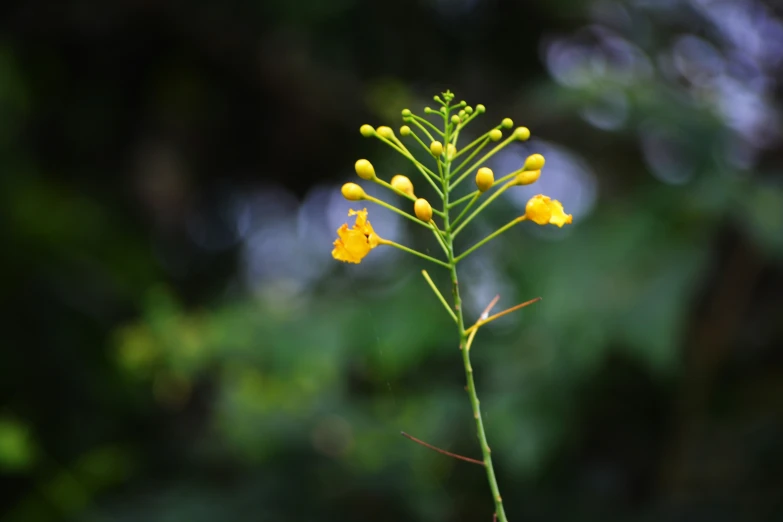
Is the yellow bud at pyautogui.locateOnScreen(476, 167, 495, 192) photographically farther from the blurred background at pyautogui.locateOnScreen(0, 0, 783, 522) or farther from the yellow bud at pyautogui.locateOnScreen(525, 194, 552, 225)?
the blurred background at pyautogui.locateOnScreen(0, 0, 783, 522)

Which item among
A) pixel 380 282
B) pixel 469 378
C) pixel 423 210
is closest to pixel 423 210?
pixel 423 210

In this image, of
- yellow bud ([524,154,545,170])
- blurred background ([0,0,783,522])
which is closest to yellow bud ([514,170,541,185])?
yellow bud ([524,154,545,170])

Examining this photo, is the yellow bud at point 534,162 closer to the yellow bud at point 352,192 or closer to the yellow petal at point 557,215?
the yellow petal at point 557,215

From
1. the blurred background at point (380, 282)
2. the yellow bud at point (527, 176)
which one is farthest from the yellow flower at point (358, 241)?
the blurred background at point (380, 282)

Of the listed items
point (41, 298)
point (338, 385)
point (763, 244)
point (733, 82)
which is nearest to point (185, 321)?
point (338, 385)

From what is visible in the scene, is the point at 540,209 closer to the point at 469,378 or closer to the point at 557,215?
the point at 557,215

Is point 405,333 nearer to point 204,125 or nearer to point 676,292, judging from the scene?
point 676,292
